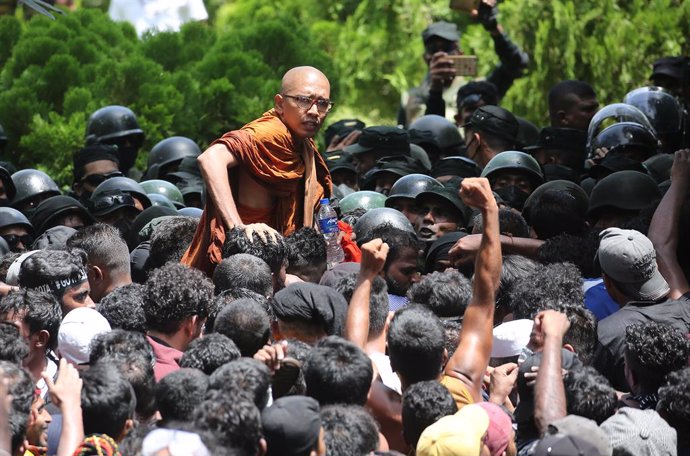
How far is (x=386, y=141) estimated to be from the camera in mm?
11742

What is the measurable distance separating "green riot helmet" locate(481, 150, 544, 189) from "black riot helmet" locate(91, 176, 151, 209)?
102 inches

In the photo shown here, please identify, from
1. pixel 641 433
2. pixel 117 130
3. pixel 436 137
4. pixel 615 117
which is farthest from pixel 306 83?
pixel 117 130

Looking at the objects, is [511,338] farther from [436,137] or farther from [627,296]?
[436,137]

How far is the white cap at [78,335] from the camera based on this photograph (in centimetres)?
618

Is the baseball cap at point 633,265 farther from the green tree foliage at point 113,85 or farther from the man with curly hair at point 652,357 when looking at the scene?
the green tree foliage at point 113,85

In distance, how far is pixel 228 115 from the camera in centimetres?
1416

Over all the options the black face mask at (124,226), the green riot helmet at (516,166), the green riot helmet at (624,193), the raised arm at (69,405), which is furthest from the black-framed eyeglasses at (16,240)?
the raised arm at (69,405)

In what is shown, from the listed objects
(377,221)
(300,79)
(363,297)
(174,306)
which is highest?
(300,79)

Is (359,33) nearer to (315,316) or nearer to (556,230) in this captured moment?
(556,230)

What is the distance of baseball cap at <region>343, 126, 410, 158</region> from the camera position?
461 inches

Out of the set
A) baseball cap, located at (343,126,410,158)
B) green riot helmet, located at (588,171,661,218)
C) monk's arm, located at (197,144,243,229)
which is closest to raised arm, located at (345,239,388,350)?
monk's arm, located at (197,144,243,229)

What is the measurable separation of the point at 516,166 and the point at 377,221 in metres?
1.77

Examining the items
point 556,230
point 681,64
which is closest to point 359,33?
point 681,64

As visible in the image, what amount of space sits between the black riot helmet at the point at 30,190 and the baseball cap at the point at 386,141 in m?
2.72
